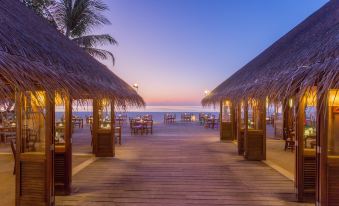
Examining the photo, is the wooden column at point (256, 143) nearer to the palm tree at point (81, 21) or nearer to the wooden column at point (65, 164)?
the wooden column at point (65, 164)

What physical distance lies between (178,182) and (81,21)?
1061 cm

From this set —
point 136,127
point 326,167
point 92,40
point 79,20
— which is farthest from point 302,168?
point 79,20

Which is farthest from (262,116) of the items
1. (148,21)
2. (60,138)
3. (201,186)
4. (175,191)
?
(148,21)

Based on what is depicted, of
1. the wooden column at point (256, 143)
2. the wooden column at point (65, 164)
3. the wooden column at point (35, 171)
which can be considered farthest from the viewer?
the wooden column at point (256, 143)

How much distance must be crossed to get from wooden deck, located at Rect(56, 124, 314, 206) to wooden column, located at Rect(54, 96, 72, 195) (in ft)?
0.63

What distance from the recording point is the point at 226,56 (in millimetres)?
28562

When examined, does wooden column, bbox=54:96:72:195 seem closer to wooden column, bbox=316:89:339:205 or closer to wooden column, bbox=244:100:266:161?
wooden column, bbox=316:89:339:205

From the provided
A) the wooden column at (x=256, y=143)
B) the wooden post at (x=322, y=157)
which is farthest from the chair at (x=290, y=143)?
the wooden post at (x=322, y=157)

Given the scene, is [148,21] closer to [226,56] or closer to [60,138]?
[226,56]

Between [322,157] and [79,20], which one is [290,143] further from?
[79,20]

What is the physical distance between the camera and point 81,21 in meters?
14.0

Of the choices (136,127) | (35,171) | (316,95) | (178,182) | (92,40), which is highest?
(92,40)

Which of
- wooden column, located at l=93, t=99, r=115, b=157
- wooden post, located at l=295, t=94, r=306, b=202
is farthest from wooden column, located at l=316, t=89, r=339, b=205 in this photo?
wooden column, located at l=93, t=99, r=115, b=157

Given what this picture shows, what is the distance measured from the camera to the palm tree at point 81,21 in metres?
13.8
